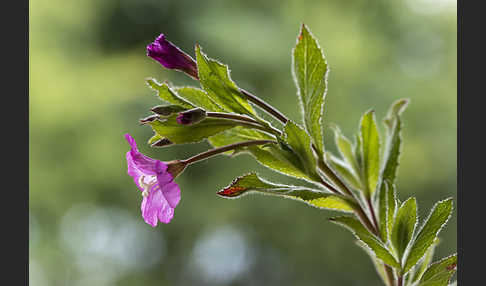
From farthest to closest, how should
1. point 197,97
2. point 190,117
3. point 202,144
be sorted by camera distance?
1. point 202,144
2. point 197,97
3. point 190,117

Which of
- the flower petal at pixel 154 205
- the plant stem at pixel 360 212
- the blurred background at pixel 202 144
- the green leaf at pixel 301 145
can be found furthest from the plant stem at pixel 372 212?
the blurred background at pixel 202 144

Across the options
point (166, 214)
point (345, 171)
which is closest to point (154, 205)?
point (166, 214)

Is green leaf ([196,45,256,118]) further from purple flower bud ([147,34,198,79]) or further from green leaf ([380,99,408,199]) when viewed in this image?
green leaf ([380,99,408,199])

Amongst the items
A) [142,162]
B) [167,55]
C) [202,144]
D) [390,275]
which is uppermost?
[202,144]

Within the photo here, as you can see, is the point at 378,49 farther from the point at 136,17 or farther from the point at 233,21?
the point at 136,17

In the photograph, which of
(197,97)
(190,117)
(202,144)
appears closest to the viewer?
(190,117)

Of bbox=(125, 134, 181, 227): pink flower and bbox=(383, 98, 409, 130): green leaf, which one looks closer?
bbox=(125, 134, 181, 227): pink flower

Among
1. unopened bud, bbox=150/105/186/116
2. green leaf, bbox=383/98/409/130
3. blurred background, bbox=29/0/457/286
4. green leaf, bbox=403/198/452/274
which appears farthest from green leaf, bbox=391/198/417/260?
blurred background, bbox=29/0/457/286

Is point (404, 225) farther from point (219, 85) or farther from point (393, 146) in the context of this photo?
point (219, 85)
